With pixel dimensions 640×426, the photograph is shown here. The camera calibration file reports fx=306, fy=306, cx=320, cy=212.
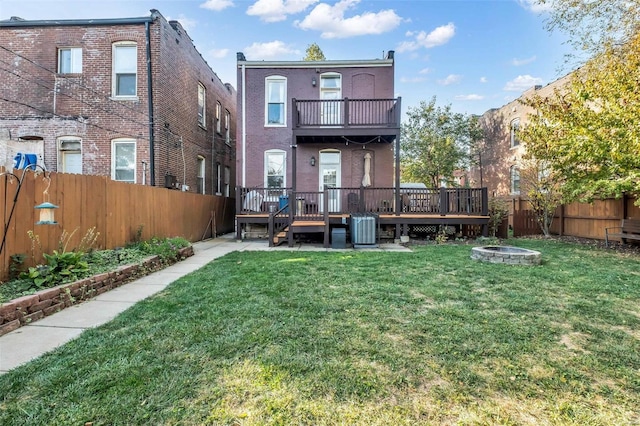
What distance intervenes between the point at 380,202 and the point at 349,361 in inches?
332

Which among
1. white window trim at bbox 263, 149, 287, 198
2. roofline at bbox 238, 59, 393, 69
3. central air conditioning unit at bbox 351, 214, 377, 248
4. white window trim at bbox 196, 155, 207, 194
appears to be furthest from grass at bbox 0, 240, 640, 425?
roofline at bbox 238, 59, 393, 69

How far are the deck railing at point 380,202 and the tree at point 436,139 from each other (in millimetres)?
8200

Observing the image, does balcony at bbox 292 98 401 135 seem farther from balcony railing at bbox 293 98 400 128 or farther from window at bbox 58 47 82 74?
window at bbox 58 47 82 74

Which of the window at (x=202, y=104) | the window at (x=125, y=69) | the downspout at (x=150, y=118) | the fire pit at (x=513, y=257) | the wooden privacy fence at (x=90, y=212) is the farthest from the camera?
the window at (x=202, y=104)

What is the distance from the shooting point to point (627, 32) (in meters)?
8.52

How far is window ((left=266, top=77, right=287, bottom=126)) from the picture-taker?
40.6 ft

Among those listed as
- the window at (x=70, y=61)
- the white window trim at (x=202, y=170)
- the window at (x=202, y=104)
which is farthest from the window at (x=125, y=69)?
the white window trim at (x=202, y=170)

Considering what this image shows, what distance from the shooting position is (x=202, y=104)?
43.7ft

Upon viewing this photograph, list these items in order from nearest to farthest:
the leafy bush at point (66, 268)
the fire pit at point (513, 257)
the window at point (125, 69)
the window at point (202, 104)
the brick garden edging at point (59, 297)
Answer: the brick garden edging at point (59, 297) < the leafy bush at point (66, 268) < the fire pit at point (513, 257) < the window at point (125, 69) < the window at point (202, 104)

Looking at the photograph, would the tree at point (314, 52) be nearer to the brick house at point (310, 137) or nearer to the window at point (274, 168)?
the brick house at point (310, 137)

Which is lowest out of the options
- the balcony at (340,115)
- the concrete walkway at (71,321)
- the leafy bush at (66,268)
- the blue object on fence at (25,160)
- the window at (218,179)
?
the concrete walkway at (71,321)

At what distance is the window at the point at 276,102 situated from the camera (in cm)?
1238

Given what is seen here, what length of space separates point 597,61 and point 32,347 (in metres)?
13.0

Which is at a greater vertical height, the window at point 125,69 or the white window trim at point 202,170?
the window at point 125,69
